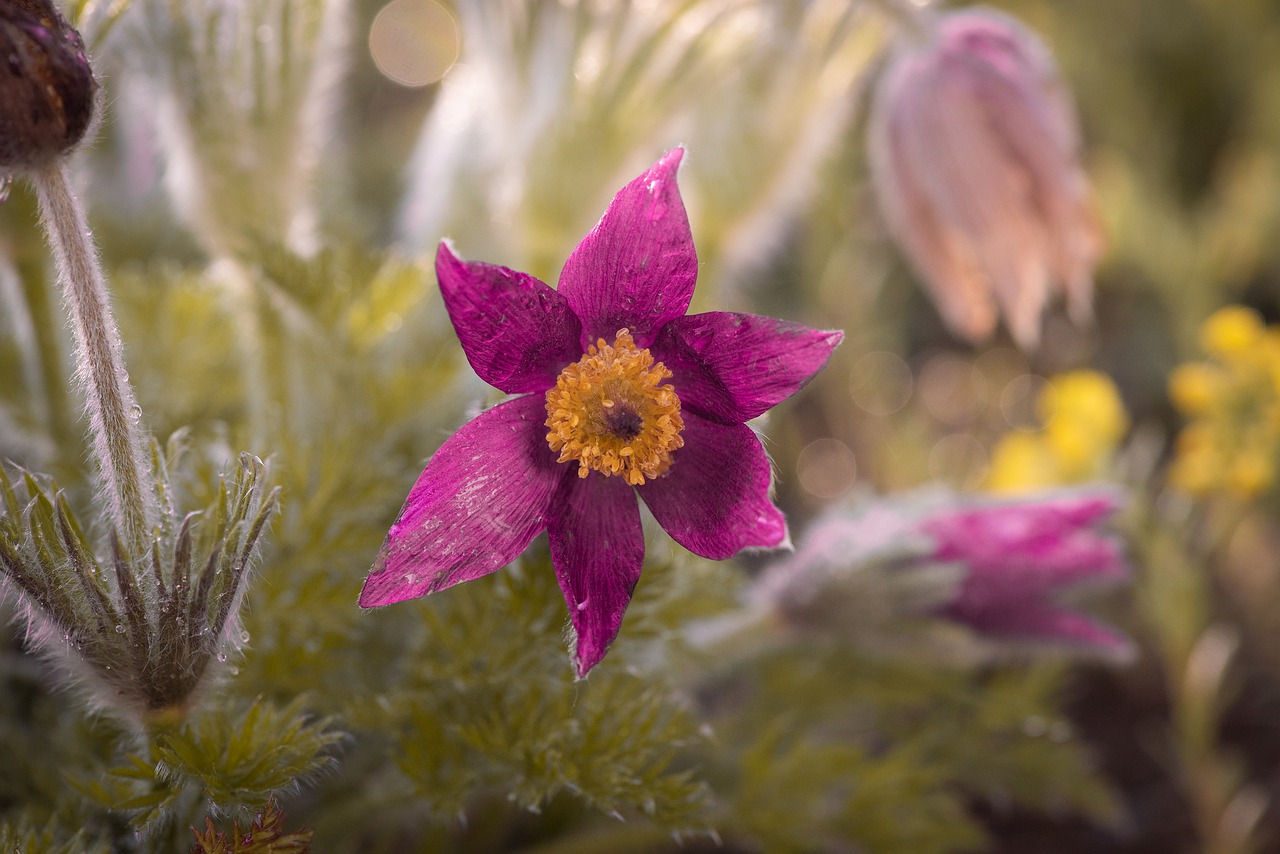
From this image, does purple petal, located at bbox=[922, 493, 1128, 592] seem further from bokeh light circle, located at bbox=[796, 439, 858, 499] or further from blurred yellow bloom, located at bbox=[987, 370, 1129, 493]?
bokeh light circle, located at bbox=[796, 439, 858, 499]

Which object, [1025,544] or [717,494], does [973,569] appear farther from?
[717,494]

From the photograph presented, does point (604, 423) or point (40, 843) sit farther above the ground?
point (604, 423)

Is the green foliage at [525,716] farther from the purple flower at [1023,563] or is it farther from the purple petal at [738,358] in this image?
the purple flower at [1023,563]

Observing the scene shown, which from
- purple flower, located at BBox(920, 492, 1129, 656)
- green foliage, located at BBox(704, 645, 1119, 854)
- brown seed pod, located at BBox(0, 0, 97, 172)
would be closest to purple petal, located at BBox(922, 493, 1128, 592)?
purple flower, located at BBox(920, 492, 1129, 656)

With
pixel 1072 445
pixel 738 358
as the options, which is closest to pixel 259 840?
pixel 738 358

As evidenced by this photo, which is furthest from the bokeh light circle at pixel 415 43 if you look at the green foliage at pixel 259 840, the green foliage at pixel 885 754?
the green foliage at pixel 259 840

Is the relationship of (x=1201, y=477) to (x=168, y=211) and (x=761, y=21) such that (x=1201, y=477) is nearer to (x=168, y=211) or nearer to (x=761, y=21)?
(x=761, y=21)
